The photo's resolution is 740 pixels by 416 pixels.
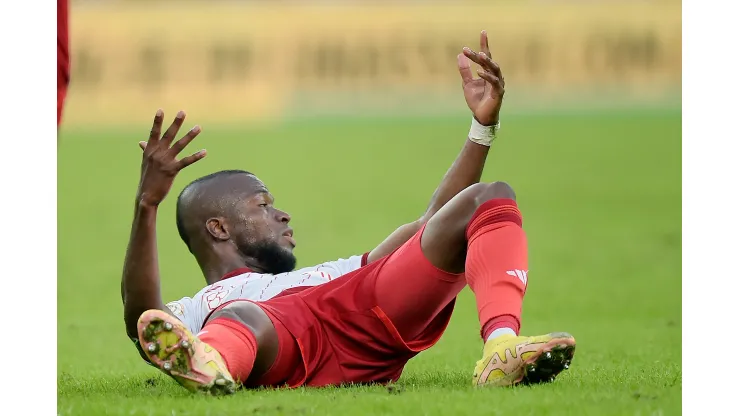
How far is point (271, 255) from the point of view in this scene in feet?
15.1

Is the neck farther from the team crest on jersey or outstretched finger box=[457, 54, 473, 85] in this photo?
outstretched finger box=[457, 54, 473, 85]

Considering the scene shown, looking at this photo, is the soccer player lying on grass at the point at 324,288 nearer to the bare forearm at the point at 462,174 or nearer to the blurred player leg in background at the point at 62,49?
the bare forearm at the point at 462,174

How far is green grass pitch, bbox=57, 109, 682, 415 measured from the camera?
356 centimetres

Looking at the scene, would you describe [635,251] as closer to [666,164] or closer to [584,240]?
[584,240]

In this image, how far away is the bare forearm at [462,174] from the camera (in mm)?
4559

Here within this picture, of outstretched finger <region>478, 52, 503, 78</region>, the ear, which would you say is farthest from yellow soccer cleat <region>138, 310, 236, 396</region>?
outstretched finger <region>478, 52, 503, 78</region>

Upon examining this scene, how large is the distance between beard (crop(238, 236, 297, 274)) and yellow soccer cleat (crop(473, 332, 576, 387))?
114 cm

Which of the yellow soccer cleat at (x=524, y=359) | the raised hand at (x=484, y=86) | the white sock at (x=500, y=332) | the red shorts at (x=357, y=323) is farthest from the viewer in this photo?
the raised hand at (x=484, y=86)

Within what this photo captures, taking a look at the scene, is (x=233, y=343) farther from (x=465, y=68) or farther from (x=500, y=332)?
(x=465, y=68)

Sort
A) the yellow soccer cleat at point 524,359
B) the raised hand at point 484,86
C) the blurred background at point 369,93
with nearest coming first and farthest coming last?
the yellow soccer cleat at point 524,359
the raised hand at point 484,86
the blurred background at point 369,93

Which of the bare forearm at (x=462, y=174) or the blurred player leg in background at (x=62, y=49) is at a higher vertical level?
the blurred player leg in background at (x=62, y=49)

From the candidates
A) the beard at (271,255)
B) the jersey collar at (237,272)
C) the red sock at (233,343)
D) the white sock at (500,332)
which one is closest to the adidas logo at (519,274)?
the white sock at (500,332)

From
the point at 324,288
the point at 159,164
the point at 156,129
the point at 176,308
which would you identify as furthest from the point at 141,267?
the point at 324,288

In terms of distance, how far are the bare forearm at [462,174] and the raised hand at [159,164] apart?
1.22 m
